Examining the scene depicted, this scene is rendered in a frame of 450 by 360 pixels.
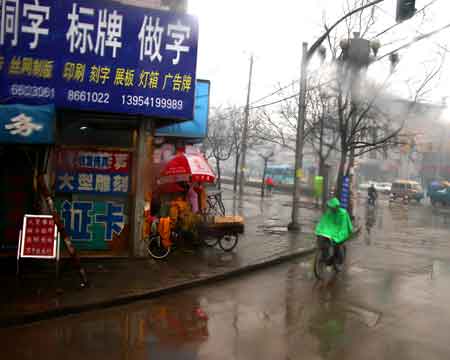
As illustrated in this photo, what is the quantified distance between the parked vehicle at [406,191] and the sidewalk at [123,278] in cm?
2978

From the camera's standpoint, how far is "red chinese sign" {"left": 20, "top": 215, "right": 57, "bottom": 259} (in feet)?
25.0

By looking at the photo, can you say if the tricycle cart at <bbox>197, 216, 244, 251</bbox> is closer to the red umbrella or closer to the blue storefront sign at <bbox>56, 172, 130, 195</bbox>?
the red umbrella

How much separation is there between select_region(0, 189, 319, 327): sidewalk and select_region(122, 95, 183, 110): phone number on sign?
3.14 metres

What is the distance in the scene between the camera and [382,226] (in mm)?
20094

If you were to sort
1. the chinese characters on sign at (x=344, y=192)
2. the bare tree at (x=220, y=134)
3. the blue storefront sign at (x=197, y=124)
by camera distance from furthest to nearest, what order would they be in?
the bare tree at (x=220, y=134) < the chinese characters on sign at (x=344, y=192) < the blue storefront sign at (x=197, y=124)

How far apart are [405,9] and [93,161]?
6.66 meters

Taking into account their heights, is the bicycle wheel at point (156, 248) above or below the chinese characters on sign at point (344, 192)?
below

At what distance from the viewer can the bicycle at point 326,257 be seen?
945cm

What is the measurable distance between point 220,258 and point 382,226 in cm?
1161

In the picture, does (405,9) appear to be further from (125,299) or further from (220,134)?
(220,134)

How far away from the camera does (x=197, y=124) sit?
51.6ft

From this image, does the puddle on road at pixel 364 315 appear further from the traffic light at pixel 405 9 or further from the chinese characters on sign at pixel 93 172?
the traffic light at pixel 405 9

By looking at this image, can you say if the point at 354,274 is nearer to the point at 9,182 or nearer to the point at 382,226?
the point at 9,182

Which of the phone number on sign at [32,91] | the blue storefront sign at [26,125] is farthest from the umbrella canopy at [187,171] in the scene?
the blue storefront sign at [26,125]
